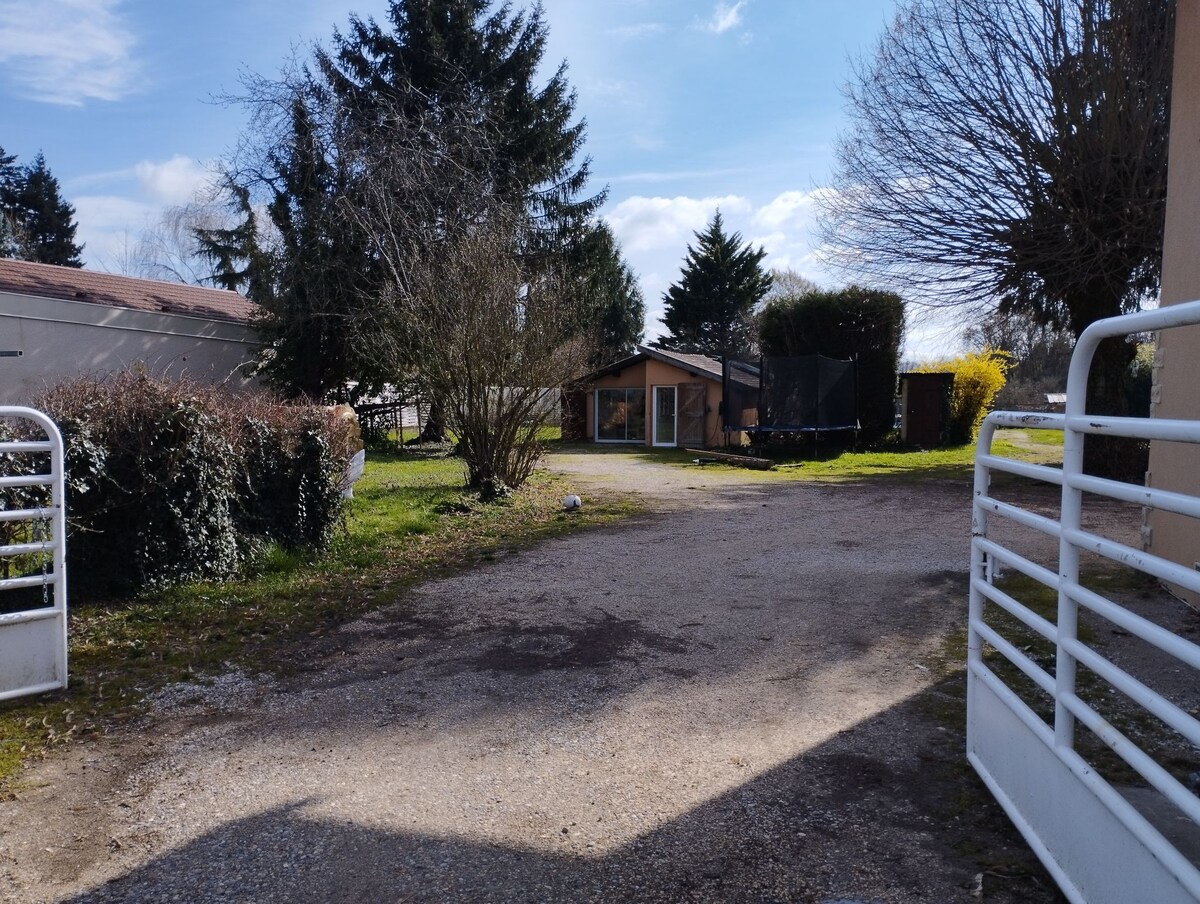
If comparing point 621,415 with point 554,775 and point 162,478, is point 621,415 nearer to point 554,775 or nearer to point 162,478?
point 162,478

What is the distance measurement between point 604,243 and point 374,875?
25.5 m

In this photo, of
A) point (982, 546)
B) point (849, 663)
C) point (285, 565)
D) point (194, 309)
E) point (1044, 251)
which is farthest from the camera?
point (194, 309)

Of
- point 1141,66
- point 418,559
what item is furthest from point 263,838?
point 1141,66

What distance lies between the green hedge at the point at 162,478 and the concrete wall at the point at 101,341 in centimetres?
Answer: 1155

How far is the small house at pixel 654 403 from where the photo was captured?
2614 cm

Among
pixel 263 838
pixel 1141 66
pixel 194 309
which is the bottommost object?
pixel 263 838

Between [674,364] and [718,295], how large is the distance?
18.2 m

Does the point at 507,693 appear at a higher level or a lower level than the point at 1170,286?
lower

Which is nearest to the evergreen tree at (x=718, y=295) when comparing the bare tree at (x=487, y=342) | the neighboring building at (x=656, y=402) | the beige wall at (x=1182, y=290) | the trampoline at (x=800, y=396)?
the neighboring building at (x=656, y=402)

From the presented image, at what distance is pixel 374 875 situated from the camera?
2801 mm

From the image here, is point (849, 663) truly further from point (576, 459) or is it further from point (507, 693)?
point (576, 459)

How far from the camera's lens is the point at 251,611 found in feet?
19.9

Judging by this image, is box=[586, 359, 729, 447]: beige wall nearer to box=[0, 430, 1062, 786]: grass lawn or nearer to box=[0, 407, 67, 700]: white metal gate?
box=[0, 430, 1062, 786]: grass lawn

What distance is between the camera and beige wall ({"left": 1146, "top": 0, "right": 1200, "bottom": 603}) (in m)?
6.20
